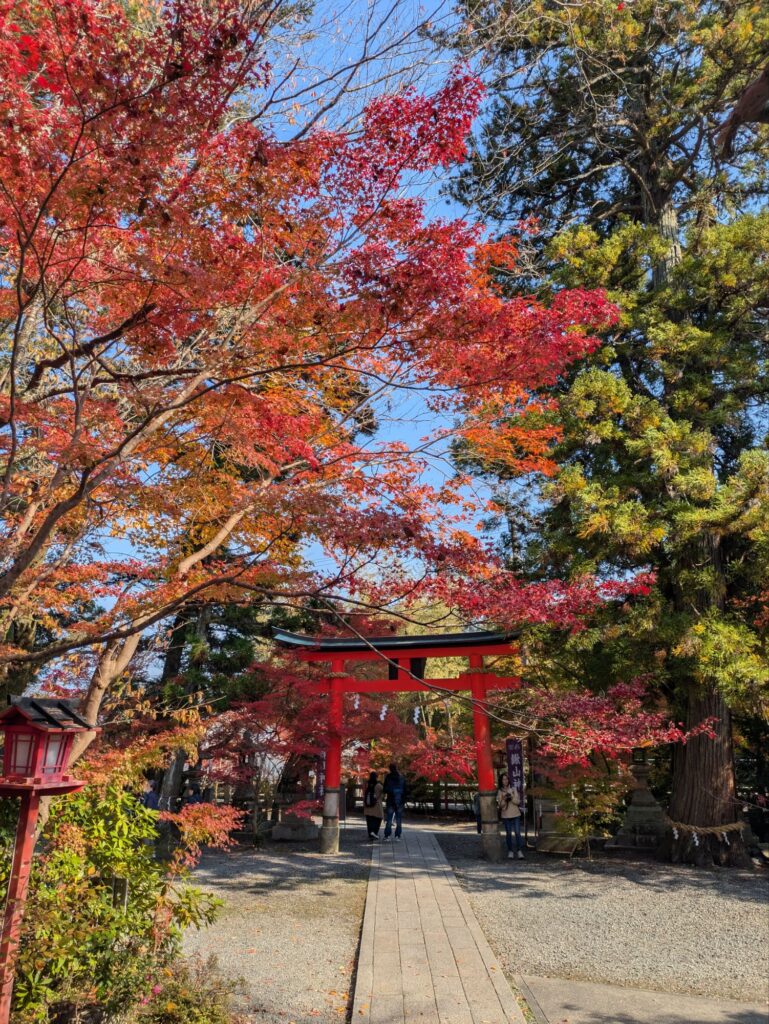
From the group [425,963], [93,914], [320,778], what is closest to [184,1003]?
[93,914]

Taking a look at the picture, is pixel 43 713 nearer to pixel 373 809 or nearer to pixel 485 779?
pixel 485 779

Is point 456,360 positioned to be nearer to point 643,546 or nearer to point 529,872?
point 643,546

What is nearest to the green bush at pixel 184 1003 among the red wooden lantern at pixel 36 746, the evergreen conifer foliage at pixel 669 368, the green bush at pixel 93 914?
the green bush at pixel 93 914

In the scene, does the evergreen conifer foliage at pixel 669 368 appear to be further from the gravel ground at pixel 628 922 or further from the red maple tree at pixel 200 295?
the red maple tree at pixel 200 295

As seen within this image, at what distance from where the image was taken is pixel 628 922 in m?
7.14

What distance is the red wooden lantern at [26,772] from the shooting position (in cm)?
341

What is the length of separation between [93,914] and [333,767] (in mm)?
8978

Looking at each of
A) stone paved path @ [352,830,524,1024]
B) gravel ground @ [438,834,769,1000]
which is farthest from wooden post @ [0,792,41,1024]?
gravel ground @ [438,834,769,1000]

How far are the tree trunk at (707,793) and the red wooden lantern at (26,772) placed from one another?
898 cm

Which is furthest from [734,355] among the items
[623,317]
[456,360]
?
[456,360]

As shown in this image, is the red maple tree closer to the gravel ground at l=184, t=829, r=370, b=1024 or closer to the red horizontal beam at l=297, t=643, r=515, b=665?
the gravel ground at l=184, t=829, r=370, b=1024

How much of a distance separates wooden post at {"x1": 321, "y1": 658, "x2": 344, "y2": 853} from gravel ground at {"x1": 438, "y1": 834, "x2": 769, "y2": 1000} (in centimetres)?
235

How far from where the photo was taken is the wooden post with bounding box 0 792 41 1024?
11.0 feet

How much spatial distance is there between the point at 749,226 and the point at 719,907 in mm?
9258
